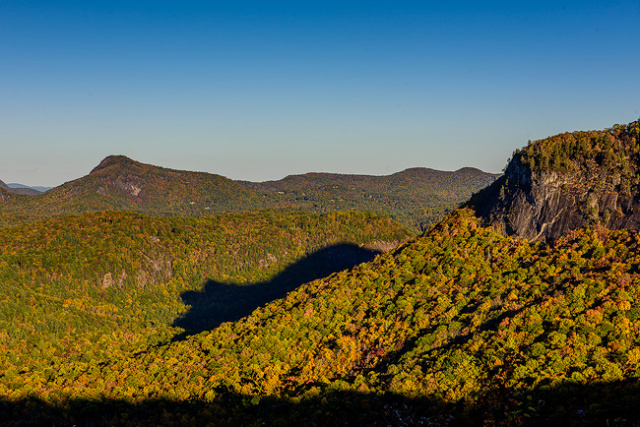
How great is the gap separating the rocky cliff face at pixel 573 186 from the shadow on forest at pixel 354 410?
37.3 meters

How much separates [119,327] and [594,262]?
155m

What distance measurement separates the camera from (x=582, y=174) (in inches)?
2672

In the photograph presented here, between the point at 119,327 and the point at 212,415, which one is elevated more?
the point at 212,415

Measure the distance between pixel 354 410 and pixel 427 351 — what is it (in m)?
14.1

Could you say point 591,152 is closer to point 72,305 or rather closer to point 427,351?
point 427,351

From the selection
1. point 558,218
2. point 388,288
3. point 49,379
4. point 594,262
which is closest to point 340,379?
point 388,288

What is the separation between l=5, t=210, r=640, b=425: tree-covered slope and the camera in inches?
1576

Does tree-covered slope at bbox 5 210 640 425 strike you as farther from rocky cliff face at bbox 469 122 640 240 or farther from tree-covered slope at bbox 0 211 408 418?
tree-covered slope at bbox 0 211 408 418

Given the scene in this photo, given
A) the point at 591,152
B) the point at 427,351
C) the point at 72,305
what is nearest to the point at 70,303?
the point at 72,305

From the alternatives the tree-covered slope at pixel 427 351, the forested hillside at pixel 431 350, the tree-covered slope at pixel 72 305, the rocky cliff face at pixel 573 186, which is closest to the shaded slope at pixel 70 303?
the tree-covered slope at pixel 72 305

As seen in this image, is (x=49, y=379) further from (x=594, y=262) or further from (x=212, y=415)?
(x=594, y=262)

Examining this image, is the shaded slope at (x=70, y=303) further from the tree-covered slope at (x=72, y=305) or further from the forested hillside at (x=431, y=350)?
the forested hillside at (x=431, y=350)

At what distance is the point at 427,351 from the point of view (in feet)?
181

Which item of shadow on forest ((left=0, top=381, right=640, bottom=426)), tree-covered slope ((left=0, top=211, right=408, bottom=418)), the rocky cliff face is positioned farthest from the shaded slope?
the rocky cliff face
